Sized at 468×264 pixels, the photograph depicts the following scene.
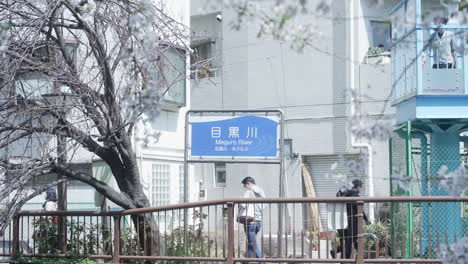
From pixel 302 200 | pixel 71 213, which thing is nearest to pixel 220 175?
pixel 71 213

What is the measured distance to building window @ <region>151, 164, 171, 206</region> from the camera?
58.6 ft

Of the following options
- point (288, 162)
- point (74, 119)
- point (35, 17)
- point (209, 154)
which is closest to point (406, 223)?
point (209, 154)

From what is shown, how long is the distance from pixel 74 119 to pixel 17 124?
797mm

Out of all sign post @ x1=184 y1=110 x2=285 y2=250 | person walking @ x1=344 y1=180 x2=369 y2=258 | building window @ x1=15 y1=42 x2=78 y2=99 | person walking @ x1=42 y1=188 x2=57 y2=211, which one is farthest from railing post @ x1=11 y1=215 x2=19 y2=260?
person walking @ x1=344 y1=180 x2=369 y2=258

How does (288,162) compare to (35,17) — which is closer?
(35,17)

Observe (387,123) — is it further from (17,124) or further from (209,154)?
(209,154)

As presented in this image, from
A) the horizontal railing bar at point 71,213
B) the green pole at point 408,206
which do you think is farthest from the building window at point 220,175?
the horizontal railing bar at point 71,213

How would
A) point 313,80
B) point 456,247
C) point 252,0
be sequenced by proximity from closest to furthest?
1. point 252,0
2. point 456,247
3. point 313,80

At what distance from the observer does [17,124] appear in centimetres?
1086

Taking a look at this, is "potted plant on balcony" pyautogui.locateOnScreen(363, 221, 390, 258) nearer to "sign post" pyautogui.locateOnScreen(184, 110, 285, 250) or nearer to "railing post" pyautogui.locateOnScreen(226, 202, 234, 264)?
"sign post" pyautogui.locateOnScreen(184, 110, 285, 250)

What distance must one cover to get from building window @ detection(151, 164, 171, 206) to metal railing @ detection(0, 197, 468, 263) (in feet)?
17.6

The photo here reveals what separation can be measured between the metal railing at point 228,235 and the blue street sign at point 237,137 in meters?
1.57

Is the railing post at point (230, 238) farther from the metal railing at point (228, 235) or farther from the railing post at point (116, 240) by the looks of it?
the railing post at point (116, 240)

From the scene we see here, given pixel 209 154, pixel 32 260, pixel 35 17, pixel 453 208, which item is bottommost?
pixel 32 260
